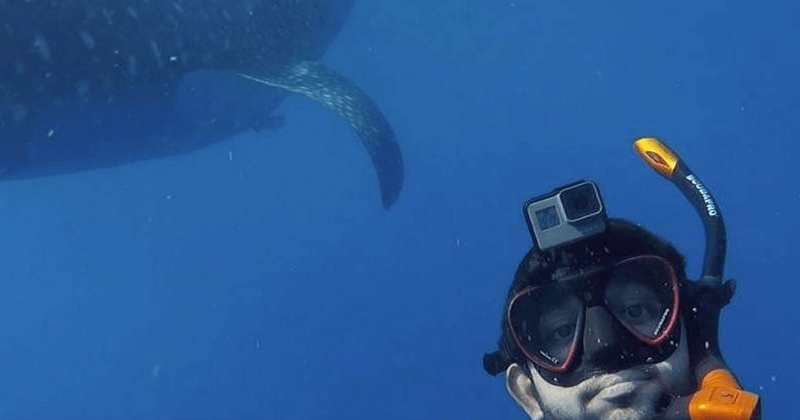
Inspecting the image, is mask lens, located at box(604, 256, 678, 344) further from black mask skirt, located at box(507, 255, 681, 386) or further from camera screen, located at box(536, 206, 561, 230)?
camera screen, located at box(536, 206, 561, 230)

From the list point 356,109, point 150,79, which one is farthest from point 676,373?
point 356,109

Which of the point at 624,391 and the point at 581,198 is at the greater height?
the point at 581,198

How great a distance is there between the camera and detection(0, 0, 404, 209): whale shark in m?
5.54

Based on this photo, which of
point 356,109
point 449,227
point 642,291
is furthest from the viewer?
point 449,227

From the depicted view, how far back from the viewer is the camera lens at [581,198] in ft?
8.95

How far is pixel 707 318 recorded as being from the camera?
275 centimetres

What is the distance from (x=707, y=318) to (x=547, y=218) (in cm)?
57

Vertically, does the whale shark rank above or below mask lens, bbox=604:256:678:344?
below

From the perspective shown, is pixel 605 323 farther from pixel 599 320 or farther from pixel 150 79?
pixel 150 79

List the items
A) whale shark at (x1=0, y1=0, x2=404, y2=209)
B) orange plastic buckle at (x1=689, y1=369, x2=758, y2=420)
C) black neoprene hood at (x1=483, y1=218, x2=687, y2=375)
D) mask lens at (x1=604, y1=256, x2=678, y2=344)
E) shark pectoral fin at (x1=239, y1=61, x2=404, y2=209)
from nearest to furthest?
orange plastic buckle at (x1=689, y1=369, x2=758, y2=420)
mask lens at (x1=604, y1=256, x2=678, y2=344)
black neoprene hood at (x1=483, y1=218, x2=687, y2=375)
whale shark at (x1=0, y1=0, x2=404, y2=209)
shark pectoral fin at (x1=239, y1=61, x2=404, y2=209)

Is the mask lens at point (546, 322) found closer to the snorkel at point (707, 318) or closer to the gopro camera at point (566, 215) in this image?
the gopro camera at point (566, 215)

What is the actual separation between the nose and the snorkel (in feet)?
0.65

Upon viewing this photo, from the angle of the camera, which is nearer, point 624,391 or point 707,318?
point 624,391

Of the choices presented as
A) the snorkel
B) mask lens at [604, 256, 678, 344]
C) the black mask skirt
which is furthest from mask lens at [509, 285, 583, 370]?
the snorkel
